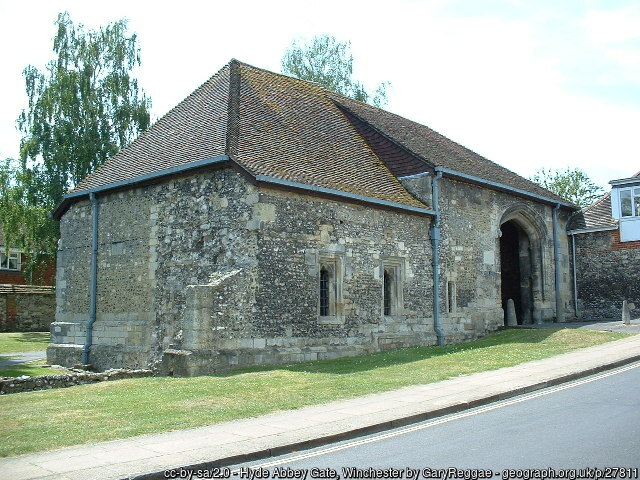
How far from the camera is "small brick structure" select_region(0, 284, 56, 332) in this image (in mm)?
35375

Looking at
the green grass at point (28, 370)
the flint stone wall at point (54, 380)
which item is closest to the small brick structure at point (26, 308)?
the green grass at point (28, 370)

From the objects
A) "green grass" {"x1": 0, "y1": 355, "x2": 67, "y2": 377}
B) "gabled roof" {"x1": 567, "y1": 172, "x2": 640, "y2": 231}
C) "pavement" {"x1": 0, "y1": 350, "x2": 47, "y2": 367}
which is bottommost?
"green grass" {"x1": 0, "y1": 355, "x2": 67, "y2": 377}

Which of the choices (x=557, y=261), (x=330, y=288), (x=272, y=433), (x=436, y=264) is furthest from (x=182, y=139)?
(x=557, y=261)

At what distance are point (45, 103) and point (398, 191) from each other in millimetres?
20240

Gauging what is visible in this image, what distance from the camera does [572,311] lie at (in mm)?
26453

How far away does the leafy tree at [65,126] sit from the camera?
105 ft

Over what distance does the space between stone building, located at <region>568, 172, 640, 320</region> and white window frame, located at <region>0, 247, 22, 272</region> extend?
113 feet

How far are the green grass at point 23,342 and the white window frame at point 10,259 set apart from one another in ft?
37.0

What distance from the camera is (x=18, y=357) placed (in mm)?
23453

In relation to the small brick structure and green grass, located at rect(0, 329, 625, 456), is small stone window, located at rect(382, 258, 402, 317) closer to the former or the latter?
green grass, located at rect(0, 329, 625, 456)

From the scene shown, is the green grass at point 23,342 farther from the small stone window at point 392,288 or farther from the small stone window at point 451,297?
the small stone window at point 451,297

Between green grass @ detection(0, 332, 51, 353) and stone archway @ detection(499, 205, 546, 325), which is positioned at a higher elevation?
stone archway @ detection(499, 205, 546, 325)

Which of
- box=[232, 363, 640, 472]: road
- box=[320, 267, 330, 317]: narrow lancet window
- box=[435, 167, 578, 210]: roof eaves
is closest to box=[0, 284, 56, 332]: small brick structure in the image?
box=[320, 267, 330, 317]: narrow lancet window

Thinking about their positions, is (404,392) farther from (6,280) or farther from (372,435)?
(6,280)
